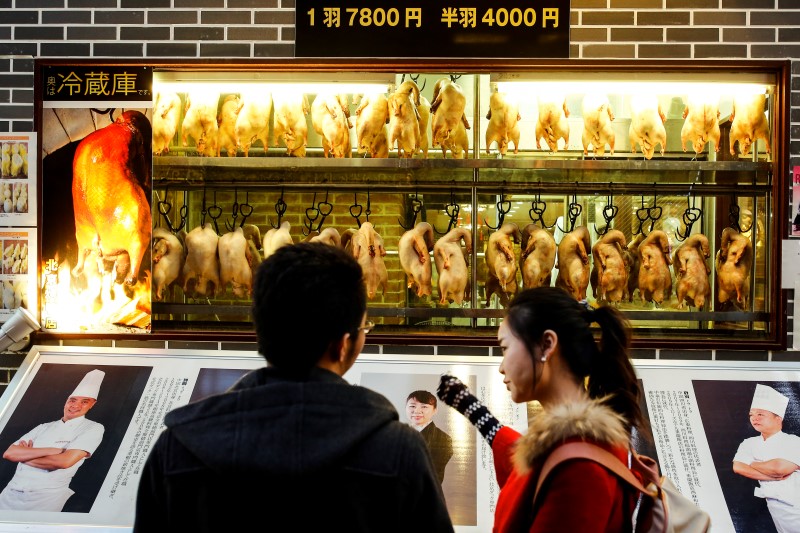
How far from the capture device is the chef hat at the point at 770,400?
11.3 ft

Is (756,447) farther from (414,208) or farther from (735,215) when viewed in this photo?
(414,208)

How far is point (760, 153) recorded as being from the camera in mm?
4031

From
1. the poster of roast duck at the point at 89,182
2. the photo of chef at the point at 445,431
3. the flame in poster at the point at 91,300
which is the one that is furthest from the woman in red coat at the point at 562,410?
the poster of roast duck at the point at 89,182

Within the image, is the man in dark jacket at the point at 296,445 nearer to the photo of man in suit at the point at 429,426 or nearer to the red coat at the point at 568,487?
the red coat at the point at 568,487

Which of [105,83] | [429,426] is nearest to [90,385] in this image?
[105,83]

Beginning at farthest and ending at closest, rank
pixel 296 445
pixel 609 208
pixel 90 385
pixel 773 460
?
pixel 609 208 → pixel 90 385 → pixel 773 460 → pixel 296 445

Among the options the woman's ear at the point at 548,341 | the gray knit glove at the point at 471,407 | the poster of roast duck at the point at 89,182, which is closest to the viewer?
the woman's ear at the point at 548,341

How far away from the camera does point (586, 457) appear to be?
1.64 m

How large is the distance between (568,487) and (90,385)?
2.77 metres

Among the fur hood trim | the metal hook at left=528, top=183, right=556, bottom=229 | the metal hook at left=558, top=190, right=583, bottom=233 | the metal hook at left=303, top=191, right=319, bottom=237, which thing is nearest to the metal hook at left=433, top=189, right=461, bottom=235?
the metal hook at left=528, top=183, right=556, bottom=229

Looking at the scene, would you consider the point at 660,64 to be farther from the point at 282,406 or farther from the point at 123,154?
the point at 282,406

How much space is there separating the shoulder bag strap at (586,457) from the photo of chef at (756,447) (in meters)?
1.71

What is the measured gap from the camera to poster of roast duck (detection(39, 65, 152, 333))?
388cm

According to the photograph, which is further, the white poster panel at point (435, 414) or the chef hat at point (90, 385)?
the chef hat at point (90, 385)
